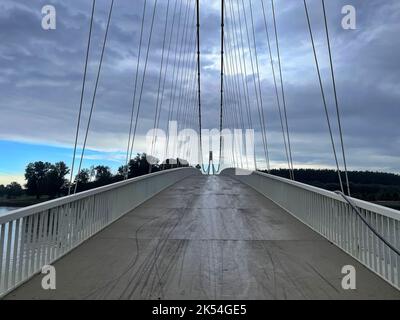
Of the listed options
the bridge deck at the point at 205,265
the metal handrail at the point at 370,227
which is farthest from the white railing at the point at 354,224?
the bridge deck at the point at 205,265

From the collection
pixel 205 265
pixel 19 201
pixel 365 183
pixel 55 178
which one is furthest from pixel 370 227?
pixel 365 183

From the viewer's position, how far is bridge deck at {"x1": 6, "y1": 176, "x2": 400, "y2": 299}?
12.5 feet

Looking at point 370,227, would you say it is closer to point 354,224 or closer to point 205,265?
point 354,224

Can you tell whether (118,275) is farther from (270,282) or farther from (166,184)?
(166,184)

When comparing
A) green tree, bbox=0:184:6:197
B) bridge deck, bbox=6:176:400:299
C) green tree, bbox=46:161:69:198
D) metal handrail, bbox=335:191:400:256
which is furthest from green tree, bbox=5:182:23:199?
metal handrail, bbox=335:191:400:256

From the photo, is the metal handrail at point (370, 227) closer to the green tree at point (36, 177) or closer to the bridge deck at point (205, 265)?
the bridge deck at point (205, 265)

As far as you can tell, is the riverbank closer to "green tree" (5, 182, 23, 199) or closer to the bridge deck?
"green tree" (5, 182, 23, 199)

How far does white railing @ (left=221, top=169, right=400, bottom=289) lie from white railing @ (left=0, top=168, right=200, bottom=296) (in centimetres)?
395

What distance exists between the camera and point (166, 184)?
18656 mm

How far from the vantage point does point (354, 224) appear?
5367 mm

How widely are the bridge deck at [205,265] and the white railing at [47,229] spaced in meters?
0.16

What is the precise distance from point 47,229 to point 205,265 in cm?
202

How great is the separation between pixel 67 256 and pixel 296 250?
3284mm
